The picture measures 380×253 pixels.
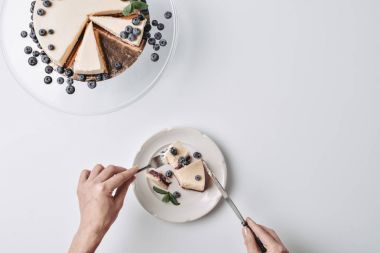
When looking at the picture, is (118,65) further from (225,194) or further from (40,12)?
(225,194)

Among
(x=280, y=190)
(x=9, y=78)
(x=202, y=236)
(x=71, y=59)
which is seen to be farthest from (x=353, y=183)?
(x=9, y=78)

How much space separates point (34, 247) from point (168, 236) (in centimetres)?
47

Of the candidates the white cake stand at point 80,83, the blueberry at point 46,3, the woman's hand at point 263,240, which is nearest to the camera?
the woman's hand at point 263,240

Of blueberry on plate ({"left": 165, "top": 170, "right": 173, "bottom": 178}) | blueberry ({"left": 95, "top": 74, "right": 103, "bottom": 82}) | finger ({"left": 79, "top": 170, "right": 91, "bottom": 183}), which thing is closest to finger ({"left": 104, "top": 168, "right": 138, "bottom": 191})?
finger ({"left": 79, "top": 170, "right": 91, "bottom": 183})

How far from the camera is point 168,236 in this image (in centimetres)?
163

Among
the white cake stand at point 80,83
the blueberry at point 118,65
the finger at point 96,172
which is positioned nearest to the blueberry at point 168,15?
the white cake stand at point 80,83

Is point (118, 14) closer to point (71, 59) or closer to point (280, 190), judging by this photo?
point (71, 59)

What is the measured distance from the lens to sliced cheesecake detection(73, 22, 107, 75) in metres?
1.46

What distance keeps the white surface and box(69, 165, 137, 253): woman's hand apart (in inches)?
8.9

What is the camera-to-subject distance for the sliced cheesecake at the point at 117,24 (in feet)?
4.85

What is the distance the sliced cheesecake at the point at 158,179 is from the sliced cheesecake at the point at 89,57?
0.38 m

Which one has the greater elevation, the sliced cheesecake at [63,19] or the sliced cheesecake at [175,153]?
the sliced cheesecake at [63,19]

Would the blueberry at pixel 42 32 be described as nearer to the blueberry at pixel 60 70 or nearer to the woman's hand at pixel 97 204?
the blueberry at pixel 60 70

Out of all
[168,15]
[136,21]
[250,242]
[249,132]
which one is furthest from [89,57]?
[250,242]
